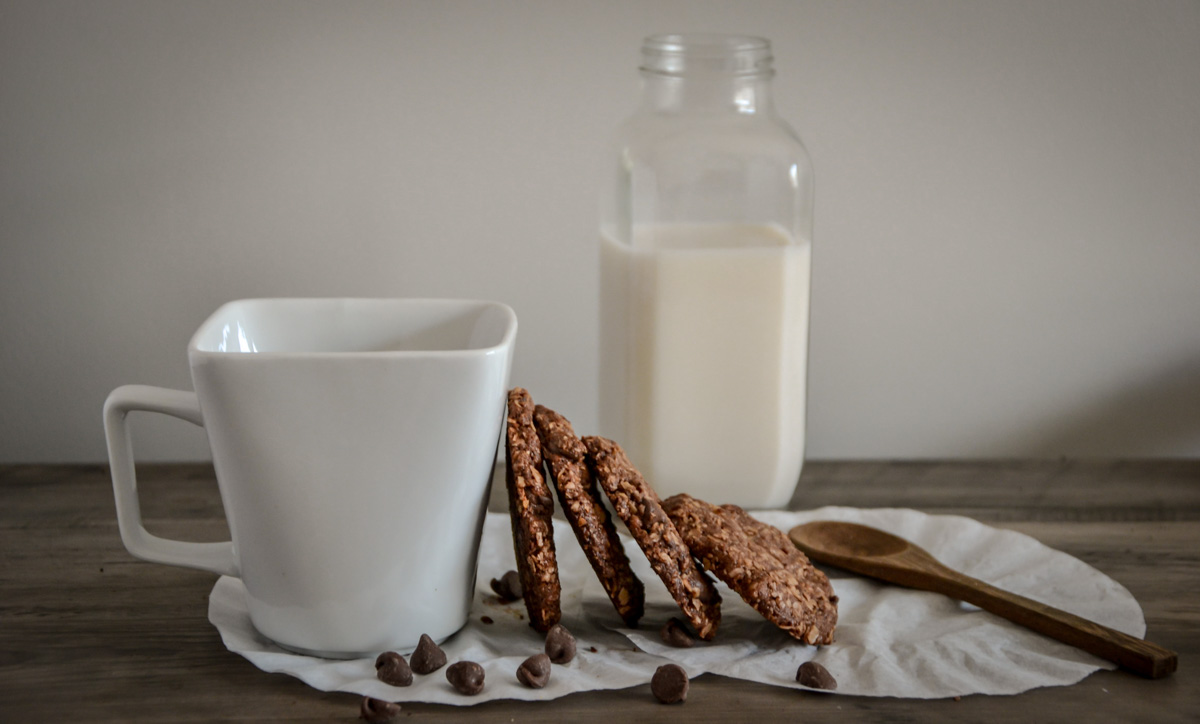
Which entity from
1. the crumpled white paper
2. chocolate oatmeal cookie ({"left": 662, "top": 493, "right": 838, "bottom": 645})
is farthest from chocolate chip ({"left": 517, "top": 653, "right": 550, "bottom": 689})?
chocolate oatmeal cookie ({"left": 662, "top": 493, "right": 838, "bottom": 645})

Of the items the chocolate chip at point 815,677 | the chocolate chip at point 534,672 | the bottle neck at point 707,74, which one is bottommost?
the chocolate chip at point 815,677

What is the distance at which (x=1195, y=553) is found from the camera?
87 cm

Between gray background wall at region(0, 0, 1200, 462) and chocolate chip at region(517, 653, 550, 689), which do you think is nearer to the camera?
chocolate chip at region(517, 653, 550, 689)

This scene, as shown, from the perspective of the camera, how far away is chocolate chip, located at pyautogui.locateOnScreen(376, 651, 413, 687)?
617 mm

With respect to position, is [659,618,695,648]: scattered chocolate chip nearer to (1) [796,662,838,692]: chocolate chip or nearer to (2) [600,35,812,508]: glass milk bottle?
(1) [796,662,838,692]: chocolate chip

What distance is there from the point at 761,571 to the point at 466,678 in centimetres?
20

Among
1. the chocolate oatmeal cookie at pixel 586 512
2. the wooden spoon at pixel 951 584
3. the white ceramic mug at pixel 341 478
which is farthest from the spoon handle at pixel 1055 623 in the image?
the white ceramic mug at pixel 341 478

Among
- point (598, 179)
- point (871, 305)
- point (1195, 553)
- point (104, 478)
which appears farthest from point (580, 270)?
point (1195, 553)

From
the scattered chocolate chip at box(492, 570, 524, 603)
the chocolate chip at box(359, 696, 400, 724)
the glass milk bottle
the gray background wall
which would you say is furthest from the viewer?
the gray background wall

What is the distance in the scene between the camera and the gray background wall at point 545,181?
1039 mm

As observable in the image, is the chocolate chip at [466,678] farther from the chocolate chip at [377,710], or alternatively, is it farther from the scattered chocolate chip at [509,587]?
the scattered chocolate chip at [509,587]

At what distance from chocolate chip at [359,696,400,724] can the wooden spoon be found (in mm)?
392

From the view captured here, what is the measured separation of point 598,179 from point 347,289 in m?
0.29

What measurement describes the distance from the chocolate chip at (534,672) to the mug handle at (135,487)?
0.21m
